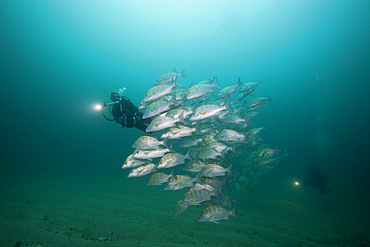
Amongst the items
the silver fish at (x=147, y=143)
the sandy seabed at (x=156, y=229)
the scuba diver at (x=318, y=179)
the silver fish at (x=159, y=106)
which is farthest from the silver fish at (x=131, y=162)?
the scuba diver at (x=318, y=179)

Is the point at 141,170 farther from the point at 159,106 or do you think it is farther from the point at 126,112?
the point at 126,112

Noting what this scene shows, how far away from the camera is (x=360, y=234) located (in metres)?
5.23

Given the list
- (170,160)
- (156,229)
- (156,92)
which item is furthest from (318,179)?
(156,92)

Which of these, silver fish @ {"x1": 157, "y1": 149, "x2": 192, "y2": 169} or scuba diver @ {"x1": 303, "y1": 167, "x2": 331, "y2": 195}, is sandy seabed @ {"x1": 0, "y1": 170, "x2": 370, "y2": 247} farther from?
scuba diver @ {"x1": 303, "y1": 167, "x2": 331, "y2": 195}

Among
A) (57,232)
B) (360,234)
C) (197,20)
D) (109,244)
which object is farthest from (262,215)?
(197,20)

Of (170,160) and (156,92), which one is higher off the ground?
(156,92)

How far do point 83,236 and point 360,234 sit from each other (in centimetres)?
986

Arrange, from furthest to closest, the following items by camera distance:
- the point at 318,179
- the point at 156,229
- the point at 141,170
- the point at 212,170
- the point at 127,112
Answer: the point at 318,179 → the point at 127,112 → the point at 156,229 → the point at 141,170 → the point at 212,170

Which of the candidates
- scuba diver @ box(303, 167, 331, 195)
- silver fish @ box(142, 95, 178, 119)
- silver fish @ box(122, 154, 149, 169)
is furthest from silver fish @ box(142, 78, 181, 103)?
scuba diver @ box(303, 167, 331, 195)

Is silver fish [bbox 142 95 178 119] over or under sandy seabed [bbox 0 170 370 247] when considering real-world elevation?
over

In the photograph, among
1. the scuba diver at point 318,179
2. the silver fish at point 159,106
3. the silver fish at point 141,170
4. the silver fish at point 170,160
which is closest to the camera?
the silver fish at point 159,106

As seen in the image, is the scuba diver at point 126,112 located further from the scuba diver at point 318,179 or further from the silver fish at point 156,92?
the scuba diver at point 318,179

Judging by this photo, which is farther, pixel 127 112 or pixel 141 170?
pixel 127 112

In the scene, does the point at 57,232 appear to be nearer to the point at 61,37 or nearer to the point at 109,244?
the point at 109,244
